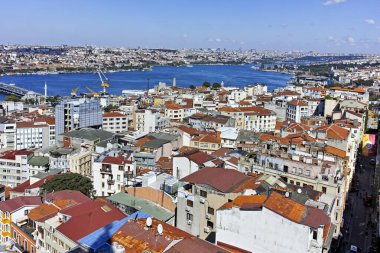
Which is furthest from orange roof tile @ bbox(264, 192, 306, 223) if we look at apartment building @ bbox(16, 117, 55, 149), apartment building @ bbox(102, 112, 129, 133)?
apartment building @ bbox(102, 112, 129, 133)

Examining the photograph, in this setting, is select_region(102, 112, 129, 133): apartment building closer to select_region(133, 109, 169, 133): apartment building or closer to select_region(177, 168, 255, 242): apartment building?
select_region(133, 109, 169, 133): apartment building

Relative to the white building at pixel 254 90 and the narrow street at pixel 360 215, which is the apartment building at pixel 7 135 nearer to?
the narrow street at pixel 360 215

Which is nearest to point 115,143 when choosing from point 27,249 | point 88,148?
point 88,148

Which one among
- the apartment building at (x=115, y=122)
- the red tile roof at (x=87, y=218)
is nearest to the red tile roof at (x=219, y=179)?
the red tile roof at (x=87, y=218)

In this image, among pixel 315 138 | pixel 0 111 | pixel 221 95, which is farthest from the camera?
pixel 221 95

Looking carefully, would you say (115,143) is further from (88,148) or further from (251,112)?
(251,112)

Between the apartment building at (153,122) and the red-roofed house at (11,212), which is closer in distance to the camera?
the red-roofed house at (11,212)

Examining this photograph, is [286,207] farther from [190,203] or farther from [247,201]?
[190,203]
